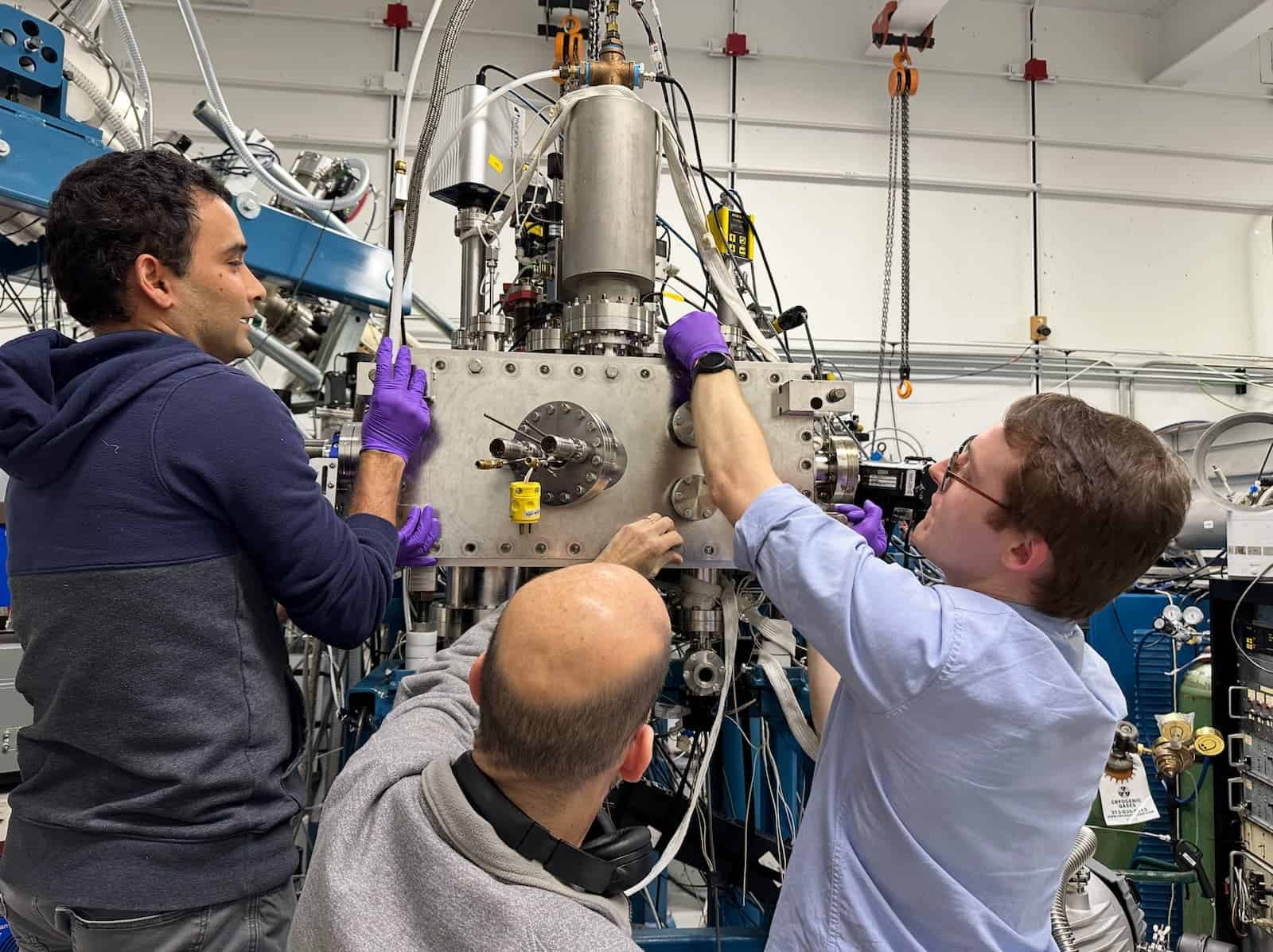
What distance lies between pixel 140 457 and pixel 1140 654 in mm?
2354

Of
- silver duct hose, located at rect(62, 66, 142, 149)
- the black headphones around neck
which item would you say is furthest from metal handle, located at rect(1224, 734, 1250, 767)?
silver duct hose, located at rect(62, 66, 142, 149)

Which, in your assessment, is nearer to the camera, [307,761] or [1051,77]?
[307,761]

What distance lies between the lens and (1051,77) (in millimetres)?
4324

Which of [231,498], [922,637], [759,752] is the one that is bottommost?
[759,752]

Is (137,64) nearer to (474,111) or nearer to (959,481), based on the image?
(474,111)

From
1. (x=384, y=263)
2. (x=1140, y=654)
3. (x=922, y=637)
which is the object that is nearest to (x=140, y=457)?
(x=922, y=637)

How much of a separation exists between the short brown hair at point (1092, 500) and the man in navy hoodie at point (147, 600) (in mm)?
726

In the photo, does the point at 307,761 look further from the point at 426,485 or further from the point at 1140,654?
the point at 1140,654

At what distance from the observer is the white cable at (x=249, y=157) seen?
1.60 m

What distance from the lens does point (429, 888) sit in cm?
52

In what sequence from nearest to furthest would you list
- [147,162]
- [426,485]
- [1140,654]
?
[147,162] → [426,485] → [1140,654]

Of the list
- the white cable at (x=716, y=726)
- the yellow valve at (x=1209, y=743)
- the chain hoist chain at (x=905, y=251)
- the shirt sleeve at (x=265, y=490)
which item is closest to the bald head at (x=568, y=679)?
the shirt sleeve at (x=265, y=490)

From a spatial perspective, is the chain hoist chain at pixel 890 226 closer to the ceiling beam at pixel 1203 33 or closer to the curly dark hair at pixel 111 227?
the ceiling beam at pixel 1203 33

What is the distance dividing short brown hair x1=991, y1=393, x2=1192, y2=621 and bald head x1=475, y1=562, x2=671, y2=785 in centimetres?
45
